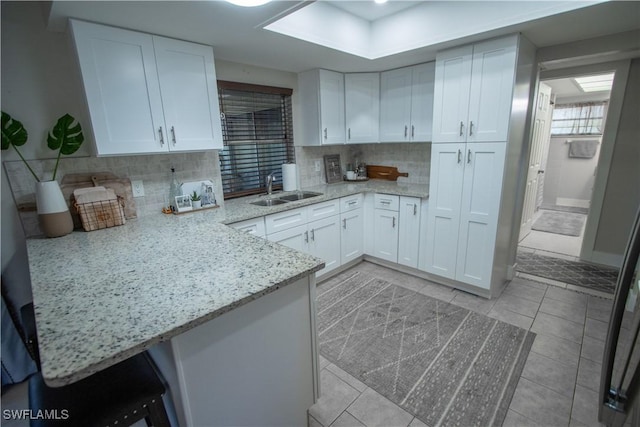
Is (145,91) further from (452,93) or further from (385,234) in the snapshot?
(385,234)

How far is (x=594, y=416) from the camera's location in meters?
1.53

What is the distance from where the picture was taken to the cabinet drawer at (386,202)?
305cm

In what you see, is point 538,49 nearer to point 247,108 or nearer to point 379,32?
point 379,32

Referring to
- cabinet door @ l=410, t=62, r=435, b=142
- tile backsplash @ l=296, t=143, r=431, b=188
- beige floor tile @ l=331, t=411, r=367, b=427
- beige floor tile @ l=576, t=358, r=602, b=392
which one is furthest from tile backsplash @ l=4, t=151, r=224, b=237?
beige floor tile @ l=576, t=358, r=602, b=392

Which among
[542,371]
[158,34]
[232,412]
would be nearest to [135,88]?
[158,34]

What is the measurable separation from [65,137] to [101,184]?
378mm

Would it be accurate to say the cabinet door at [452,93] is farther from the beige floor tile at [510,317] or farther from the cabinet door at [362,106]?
the beige floor tile at [510,317]

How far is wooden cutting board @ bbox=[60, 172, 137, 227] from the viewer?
1.93m

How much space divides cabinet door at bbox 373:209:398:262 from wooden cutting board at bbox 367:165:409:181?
66 centimetres

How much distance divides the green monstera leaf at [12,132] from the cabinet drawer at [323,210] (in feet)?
6.44

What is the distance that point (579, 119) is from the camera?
557 cm

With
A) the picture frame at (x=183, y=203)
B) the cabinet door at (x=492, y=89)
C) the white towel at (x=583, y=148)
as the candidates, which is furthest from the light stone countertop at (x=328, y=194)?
the white towel at (x=583, y=148)

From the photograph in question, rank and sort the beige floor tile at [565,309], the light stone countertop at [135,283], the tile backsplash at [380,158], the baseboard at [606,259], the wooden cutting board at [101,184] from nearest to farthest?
the light stone countertop at [135,283] → the wooden cutting board at [101,184] → the beige floor tile at [565,309] → the baseboard at [606,259] → the tile backsplash at [380,158]

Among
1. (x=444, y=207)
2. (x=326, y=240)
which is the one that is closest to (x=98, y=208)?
(x=326, y=240)
